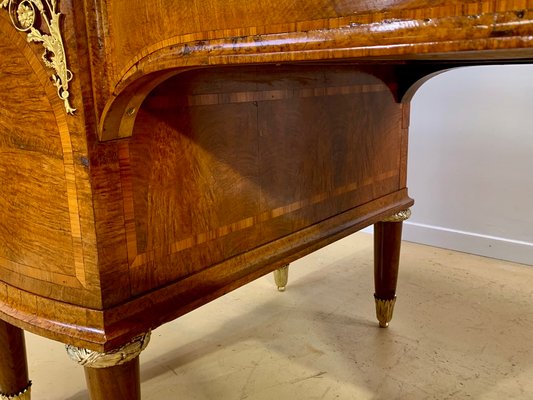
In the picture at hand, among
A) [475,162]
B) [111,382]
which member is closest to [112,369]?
[111,382]

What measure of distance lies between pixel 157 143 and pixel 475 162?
4.88ft

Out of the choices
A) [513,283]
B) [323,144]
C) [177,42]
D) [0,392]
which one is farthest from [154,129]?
[513,283]

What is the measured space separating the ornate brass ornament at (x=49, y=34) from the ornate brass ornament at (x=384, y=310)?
3.23ft

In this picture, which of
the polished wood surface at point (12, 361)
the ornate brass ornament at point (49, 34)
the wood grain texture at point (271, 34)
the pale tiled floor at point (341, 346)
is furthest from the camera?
the pale tiled floor at point (341, 346)

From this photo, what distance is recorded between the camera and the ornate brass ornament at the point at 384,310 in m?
1.33

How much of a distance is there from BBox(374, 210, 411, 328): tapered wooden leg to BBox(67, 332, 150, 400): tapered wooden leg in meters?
0.77

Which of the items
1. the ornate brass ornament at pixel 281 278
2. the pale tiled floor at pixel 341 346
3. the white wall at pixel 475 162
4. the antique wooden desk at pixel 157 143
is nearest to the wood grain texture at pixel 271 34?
the antique wooden desk at pixel 157 143

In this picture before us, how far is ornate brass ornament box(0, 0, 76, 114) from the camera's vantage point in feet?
1.77

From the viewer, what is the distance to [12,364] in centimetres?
89

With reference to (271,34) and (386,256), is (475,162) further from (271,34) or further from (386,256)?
(271,34)

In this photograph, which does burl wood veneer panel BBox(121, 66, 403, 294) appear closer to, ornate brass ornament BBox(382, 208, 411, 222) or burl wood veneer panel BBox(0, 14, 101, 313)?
burl wood veneer panel BBox(0, 14, 101, 313)

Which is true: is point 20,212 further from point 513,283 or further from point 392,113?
point 513,283

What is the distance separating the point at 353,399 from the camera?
3.52 ft

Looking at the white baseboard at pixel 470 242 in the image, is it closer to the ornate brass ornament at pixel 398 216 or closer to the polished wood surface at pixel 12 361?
the ornate brass ornament at pixel 398 216
